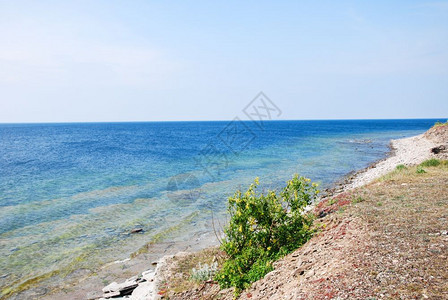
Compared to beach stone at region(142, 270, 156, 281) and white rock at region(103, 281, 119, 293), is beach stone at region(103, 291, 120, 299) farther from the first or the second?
beach stone at region(142, 270, 156, 281)

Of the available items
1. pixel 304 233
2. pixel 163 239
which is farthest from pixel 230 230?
pixel 163 239

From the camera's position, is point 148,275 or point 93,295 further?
point 148,275

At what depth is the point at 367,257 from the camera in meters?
6.82

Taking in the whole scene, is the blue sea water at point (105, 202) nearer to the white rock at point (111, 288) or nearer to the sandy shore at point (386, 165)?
the sandy shore at point (386, 165)

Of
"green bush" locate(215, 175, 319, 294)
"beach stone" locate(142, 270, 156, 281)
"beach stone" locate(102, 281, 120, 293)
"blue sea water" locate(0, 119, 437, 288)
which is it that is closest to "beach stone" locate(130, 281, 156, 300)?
"beach stone" locate(142, 270, 156, 281)

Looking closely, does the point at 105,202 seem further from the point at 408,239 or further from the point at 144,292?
the point at 408,239

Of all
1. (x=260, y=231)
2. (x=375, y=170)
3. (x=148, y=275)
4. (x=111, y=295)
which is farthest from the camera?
(x=375, y=170)

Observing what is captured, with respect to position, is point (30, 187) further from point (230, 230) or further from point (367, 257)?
point (367, 257)

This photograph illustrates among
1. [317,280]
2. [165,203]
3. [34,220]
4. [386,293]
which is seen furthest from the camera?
[165,203]

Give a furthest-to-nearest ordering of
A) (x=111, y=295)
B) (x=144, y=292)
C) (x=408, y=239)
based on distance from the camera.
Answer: (x=111, y=295) → (x=144, y=292) → (x=408, y=239)

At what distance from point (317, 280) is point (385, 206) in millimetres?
5392

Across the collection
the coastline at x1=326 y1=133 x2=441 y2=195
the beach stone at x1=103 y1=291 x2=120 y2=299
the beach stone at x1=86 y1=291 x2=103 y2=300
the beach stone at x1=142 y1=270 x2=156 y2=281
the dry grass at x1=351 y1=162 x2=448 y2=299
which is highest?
the dry grass at x1=351 y1=162 x2=448 y2=299

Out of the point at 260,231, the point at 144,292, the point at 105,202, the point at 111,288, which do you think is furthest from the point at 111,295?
the point at 105,202

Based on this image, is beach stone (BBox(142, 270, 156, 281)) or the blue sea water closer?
beach stone (BBox(142, 270, 156, 281))
